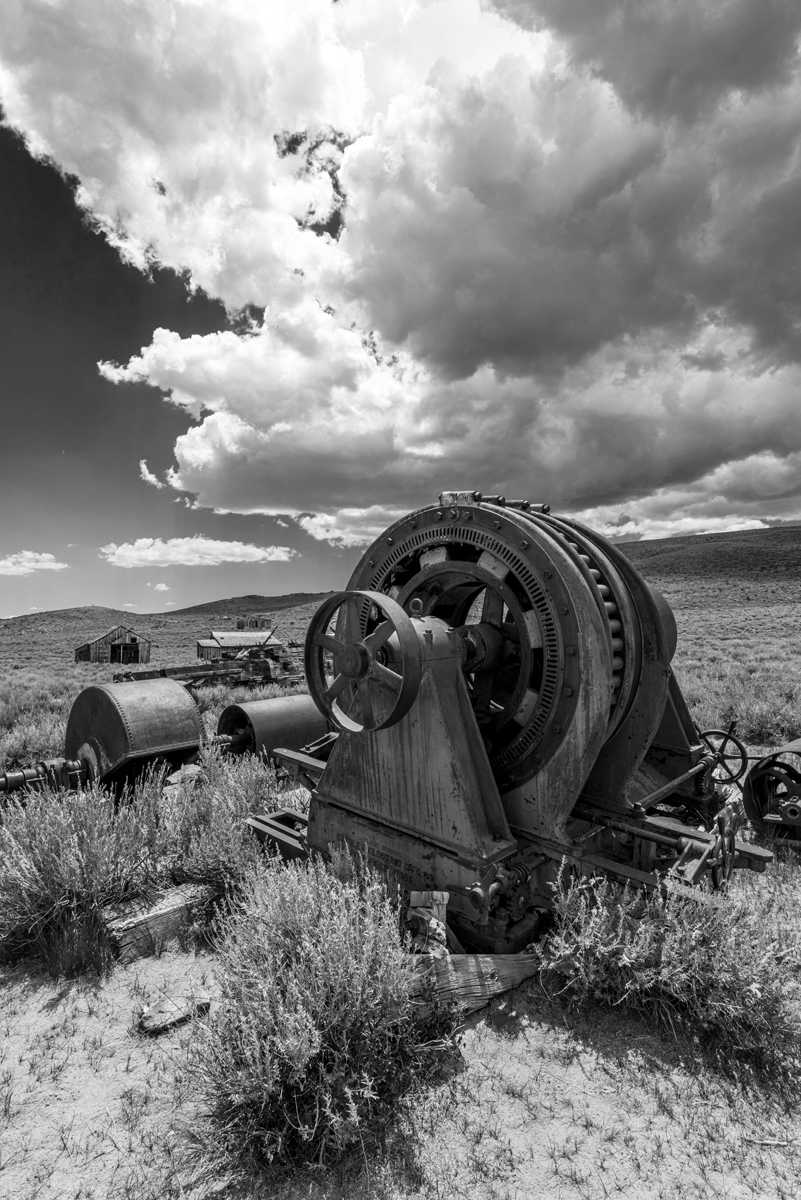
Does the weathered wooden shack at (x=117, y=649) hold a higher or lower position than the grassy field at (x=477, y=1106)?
lower

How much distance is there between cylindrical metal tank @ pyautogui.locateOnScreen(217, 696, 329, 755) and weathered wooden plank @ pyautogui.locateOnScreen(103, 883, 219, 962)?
3043 millimetres

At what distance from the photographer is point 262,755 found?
7.64 metres

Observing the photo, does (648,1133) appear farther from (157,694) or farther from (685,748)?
(157,694)

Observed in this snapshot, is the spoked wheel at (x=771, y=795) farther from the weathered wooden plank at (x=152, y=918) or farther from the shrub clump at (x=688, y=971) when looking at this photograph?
the weathered wooden plank at (x=152, y=918)

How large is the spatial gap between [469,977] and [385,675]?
5.56 feet

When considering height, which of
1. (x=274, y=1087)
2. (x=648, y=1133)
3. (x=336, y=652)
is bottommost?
(x=648, y=1133)

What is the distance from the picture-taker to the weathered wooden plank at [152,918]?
3986 mm

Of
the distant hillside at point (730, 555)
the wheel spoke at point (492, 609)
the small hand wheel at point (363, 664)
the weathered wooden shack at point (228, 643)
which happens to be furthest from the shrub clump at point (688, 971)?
the distant hillside at point (730, 555)

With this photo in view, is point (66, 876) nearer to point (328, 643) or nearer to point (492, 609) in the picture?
point (328, 643)

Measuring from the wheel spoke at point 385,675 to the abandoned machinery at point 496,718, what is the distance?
13 millimetres

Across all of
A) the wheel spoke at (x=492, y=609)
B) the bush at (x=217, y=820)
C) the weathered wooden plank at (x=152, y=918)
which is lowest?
the weathered wooden plank at (x=152, y=918)

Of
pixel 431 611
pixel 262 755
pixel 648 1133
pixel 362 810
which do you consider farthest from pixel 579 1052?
pixel 262 755

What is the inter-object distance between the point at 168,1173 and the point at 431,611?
340 centimetres

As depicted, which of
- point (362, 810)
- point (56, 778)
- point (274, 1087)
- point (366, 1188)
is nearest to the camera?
point (366, 1188)
